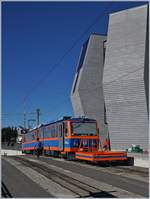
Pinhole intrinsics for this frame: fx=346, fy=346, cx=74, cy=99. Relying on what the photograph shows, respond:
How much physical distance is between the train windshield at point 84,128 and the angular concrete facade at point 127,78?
46.3 ft

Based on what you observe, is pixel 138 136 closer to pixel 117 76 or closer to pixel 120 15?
pixel 117 76

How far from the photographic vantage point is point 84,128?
76.9 ft

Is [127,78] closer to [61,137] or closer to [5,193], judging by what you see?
[61,137]

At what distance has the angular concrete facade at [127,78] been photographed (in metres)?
37.0

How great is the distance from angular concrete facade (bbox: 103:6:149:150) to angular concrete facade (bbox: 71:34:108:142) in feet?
24.8

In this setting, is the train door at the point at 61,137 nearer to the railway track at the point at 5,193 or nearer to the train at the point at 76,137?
the train at the point at 76,137

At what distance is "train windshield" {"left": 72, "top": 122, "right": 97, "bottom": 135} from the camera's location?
2308 centimetres

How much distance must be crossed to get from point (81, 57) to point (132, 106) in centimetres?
1655

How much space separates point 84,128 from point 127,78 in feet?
53.2

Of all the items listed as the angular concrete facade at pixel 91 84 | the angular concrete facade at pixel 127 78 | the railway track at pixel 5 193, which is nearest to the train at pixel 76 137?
the railway track at pixel 5 193

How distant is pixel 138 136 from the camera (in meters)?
37.4

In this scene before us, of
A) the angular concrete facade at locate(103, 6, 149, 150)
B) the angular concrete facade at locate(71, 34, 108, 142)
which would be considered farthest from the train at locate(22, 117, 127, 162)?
the angular concrete facade at locate(71, 34, 108, 142)

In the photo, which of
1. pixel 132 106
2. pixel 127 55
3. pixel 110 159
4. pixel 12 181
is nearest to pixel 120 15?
pixel 127 55

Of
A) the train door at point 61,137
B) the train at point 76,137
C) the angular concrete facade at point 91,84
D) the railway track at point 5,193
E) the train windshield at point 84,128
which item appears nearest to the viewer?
the railway track at point 5,193
